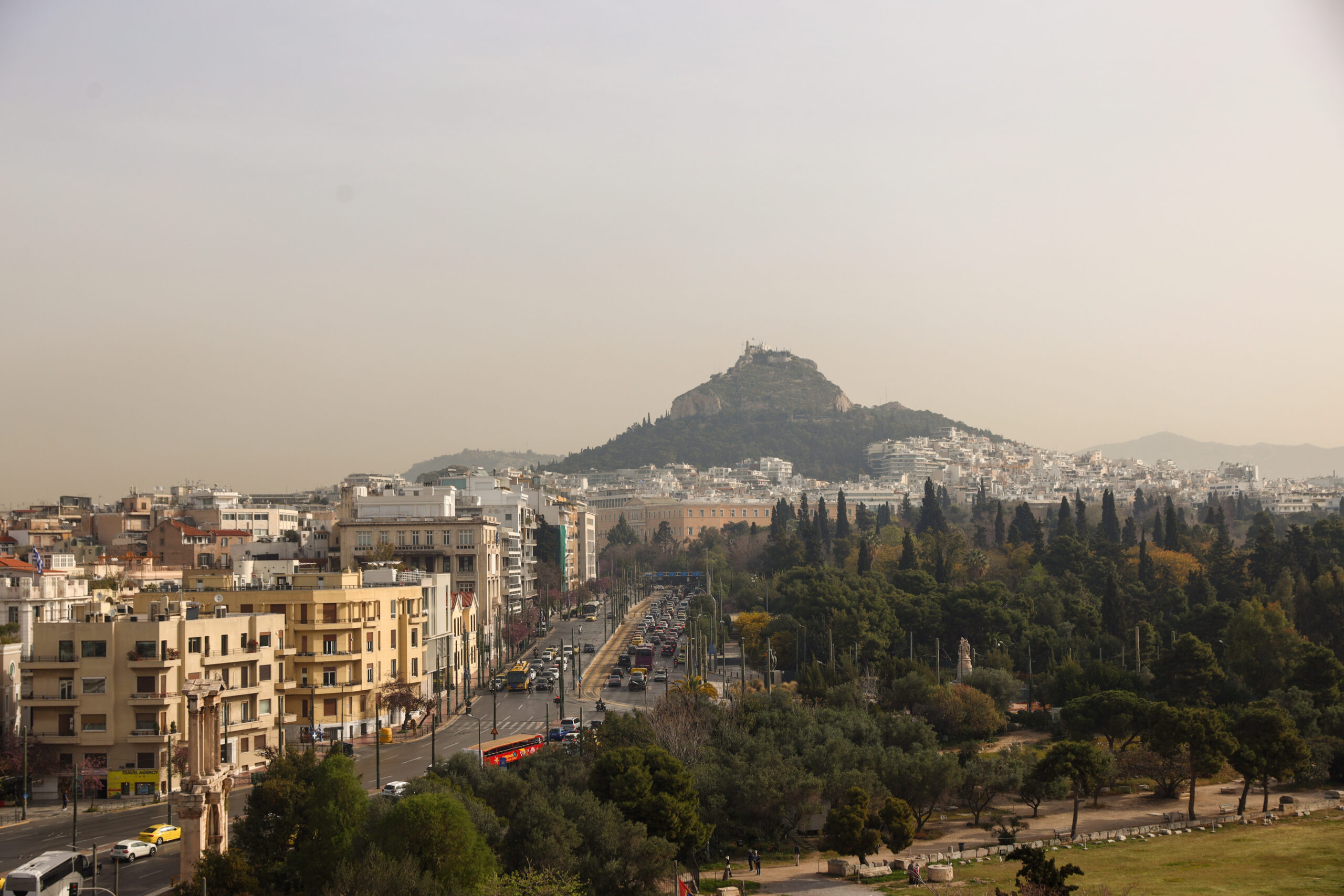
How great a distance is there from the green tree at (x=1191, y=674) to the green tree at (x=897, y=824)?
22.1 metres

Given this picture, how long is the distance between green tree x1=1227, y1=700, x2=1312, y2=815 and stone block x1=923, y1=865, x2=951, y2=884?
46.7 feet

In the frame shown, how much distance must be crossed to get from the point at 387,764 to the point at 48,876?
17.1m

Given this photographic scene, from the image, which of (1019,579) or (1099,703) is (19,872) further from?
(1019,579)

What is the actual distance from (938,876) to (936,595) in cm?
3999

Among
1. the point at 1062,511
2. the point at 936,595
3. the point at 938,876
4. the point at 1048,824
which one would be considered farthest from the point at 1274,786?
the point at 1062,511

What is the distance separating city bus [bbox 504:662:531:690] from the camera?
2581 inches

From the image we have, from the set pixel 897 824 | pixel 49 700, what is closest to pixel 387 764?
pixel 49 700

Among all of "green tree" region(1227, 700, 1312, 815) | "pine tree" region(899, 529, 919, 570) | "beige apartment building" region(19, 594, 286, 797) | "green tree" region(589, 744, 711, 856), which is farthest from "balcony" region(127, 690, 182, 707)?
"pine tree" region(899, 529, 919, 570)

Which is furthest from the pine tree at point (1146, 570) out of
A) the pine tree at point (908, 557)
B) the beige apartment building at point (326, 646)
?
the beige apartment building at point (326, 646)

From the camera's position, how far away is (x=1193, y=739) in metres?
45.6

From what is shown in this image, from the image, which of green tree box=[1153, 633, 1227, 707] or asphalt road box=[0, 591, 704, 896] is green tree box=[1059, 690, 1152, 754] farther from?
asphalt road box=[0, 591, 704, 896]

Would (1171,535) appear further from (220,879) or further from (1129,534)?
(220,879)

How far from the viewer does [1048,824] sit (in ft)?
144

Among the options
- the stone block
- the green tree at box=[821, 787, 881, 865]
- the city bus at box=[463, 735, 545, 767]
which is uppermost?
the city bus at box=[463, 735, 545, 767]
